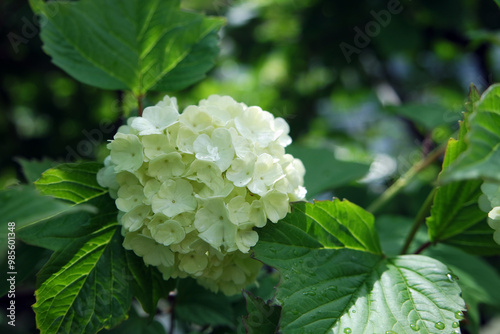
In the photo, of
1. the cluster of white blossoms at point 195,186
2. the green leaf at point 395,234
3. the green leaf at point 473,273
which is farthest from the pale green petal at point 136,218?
the green leaf at point 473,273

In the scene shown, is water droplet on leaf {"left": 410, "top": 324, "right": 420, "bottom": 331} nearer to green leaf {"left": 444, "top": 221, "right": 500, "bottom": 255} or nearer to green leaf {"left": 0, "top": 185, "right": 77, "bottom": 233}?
green leaf {"left": 444, "top": 221, "right": 500, "bottom": 255}

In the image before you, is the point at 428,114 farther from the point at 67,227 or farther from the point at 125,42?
the point at 67,227

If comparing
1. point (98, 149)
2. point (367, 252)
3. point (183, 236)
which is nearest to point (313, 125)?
point (98, 149)

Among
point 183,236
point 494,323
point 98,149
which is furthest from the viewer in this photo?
point 98,149

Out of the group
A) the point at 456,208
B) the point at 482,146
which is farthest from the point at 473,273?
the point at 482,146

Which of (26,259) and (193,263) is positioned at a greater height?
(193,263)

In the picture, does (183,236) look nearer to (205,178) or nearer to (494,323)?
(205,178)
